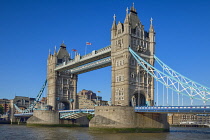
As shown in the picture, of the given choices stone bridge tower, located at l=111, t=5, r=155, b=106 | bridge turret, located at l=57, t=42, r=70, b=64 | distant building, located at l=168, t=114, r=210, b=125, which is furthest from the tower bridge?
distant building, located at l=168, t=114, r=210, b=125

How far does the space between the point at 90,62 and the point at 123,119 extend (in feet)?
86.2

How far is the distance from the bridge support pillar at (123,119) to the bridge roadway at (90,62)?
51.6 feet

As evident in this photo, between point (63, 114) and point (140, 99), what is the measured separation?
2467cm

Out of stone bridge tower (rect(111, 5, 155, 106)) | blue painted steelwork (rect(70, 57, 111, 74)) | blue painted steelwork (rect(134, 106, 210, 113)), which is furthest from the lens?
blue painted steelwork (rect(70, 57, 111, 74))

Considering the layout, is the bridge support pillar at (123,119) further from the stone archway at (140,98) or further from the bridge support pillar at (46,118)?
the bridge support pillar at (46,118)

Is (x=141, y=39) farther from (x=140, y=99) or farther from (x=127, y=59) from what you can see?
(x=140, y=99)

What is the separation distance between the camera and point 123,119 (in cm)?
5097

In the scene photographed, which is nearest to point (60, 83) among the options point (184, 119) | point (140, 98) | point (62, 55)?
point (62, 55)

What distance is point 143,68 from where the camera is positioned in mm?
59469

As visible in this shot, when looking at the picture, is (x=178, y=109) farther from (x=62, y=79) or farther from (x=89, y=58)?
(x=62, y=79)

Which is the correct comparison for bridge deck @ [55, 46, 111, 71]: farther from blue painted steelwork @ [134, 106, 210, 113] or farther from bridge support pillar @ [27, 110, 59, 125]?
blue painted steelwork @ [134, 106, 210, 113]

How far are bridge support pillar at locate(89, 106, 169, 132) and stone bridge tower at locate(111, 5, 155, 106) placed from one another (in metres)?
3.82

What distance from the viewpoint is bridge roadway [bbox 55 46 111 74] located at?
6569 centimetres

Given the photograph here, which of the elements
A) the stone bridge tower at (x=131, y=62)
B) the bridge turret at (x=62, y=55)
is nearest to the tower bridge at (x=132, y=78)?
the stone bridge tower at (x=131, y=62)
